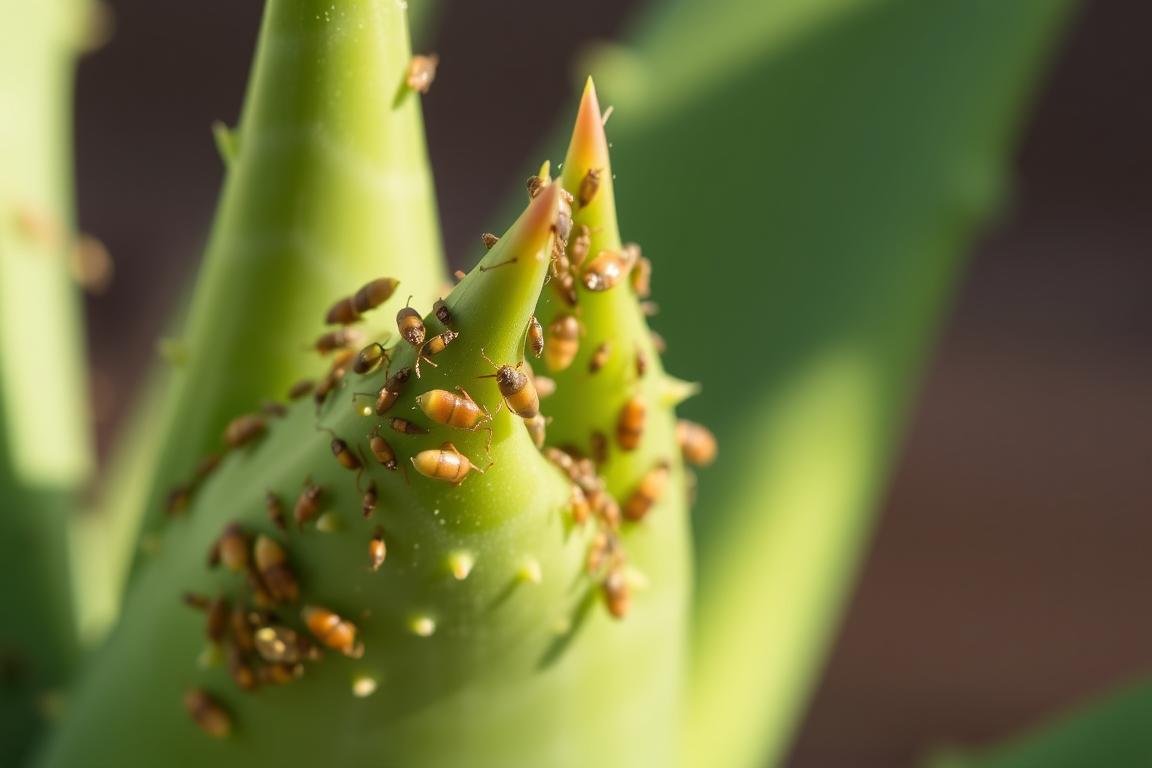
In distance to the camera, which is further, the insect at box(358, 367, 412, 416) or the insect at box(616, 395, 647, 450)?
the insect at box(616, 395, 647, 450)

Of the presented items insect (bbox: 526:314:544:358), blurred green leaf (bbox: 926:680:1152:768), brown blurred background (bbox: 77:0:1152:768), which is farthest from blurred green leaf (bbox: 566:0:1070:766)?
brown blurred background (bbox: 77:0:1152:768)

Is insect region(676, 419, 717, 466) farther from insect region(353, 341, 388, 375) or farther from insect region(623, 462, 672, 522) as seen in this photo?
insect region(353, 341, 388, 375)

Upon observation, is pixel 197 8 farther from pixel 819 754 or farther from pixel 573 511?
pixel 573 511

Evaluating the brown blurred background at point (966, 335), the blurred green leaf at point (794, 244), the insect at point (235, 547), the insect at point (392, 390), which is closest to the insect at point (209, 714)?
the insect at point (235, 547)

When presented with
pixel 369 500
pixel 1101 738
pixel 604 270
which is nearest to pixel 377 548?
pixel 369 500

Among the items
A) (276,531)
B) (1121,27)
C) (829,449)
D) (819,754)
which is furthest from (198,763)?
(1121,27)

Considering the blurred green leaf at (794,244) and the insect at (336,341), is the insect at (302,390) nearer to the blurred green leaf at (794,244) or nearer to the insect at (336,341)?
the insect at (336,341)
